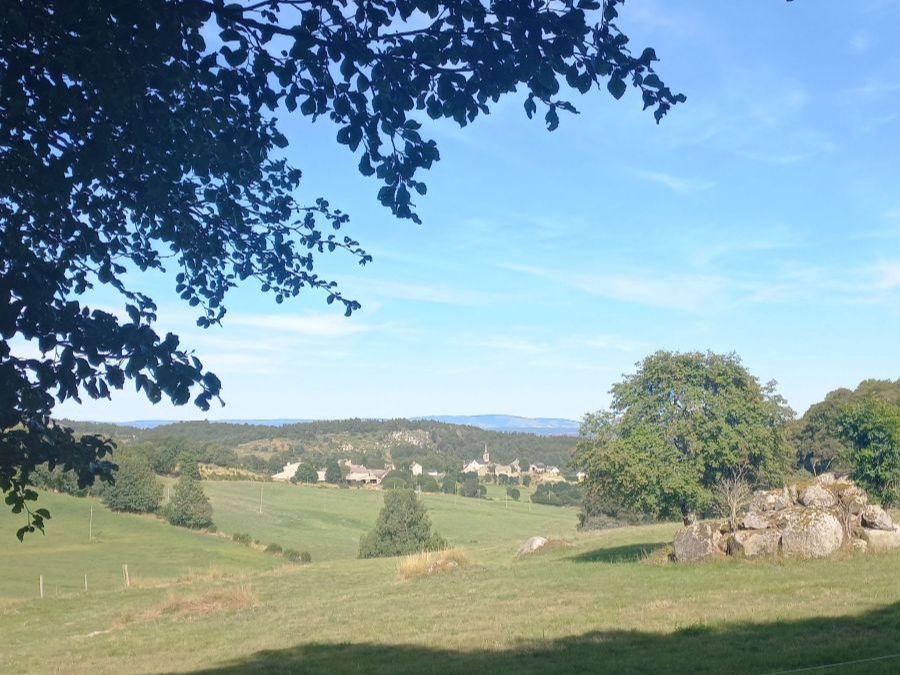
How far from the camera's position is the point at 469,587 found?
25.5 meters

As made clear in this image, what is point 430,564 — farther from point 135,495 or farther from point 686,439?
point 135,495

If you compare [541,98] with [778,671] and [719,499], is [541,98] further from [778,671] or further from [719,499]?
[719,499]

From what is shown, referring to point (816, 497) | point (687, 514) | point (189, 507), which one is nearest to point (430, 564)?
point (687, 514)

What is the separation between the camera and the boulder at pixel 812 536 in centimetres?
2278

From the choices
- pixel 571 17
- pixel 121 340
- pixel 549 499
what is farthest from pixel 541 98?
pixel 549 499

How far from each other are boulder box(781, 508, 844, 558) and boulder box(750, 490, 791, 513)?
4.21 ft

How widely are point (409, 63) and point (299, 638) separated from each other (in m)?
14.9

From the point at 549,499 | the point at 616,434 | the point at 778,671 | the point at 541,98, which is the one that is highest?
the point at 541,98

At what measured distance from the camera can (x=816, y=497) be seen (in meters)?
24.9

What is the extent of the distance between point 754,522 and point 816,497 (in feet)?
7.23

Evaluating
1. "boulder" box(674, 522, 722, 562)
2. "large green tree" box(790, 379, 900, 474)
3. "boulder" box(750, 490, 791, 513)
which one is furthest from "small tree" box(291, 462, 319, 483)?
"boulder" box(750, 490, 791, 513)

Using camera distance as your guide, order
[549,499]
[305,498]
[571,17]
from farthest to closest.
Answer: [549,499]
[305,498]
[571,17]

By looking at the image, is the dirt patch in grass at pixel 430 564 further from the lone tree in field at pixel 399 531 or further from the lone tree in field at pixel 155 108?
the lone tree in field at pixel 399 531

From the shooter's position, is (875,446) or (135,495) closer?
(875,446)
